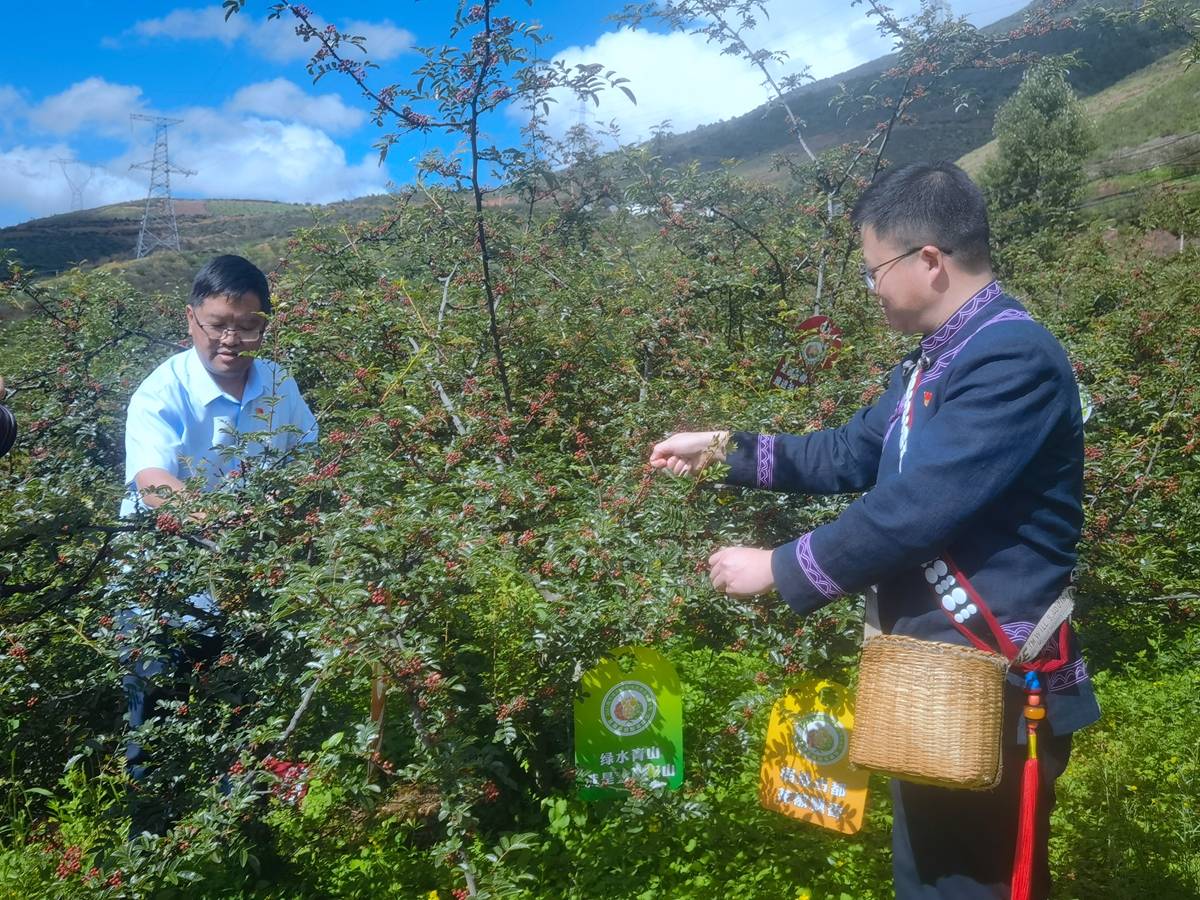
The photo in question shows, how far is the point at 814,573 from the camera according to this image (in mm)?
1604

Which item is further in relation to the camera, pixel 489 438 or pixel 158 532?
pixel 489 438

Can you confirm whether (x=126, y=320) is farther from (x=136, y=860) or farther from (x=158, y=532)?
(x=136, y=860)

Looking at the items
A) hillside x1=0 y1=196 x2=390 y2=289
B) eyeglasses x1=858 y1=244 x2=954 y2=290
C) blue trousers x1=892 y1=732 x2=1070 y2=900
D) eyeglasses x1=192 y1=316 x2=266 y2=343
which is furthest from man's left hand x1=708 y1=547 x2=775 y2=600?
hillside x1=0 y1=196 x2=390 y2=289

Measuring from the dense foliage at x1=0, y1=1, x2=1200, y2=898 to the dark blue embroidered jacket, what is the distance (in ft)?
2.09

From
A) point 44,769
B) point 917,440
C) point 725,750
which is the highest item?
point 917,440

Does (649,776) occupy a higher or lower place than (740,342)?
lower

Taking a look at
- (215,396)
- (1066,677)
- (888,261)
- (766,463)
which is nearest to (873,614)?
(1066,677)

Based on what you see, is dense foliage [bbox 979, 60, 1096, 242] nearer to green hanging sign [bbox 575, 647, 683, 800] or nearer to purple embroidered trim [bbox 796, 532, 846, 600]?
green hanging sign [bbox 575, 647, 683, 800]

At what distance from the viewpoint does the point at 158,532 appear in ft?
7.14

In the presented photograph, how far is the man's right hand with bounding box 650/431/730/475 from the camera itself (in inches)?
85.1

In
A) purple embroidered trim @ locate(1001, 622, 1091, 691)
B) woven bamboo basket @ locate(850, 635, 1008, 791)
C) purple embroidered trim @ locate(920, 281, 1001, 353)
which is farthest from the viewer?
purple embroidered trim @ locate(920, 281, 1001, 353)

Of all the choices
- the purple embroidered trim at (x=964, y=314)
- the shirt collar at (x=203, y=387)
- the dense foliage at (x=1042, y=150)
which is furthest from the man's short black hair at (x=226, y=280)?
the dense foliage at (x=1042, y=150)

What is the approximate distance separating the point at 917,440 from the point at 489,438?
1833 mm

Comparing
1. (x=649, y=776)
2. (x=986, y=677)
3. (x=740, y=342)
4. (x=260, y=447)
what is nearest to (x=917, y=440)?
(x=986, y=677)
